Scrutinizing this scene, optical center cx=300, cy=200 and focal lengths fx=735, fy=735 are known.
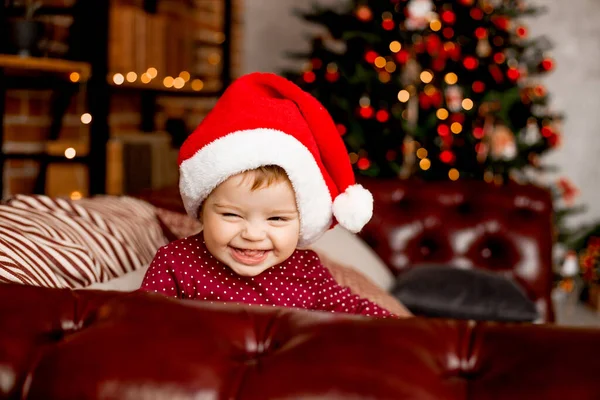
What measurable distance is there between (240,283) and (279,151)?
266 millimetres

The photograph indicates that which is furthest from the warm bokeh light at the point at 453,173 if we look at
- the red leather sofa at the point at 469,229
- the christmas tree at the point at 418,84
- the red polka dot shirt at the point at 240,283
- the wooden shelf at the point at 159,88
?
the red polka dot shirt at the point at 240,283

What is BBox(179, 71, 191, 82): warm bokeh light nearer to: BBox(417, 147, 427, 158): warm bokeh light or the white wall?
BBox(417, 147, 427, 158): warm bokeh light

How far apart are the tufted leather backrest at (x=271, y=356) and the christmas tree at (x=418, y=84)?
296 centimetres

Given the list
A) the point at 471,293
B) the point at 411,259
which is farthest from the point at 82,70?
the point at 471,293

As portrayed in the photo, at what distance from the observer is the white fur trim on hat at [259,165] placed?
1184mm

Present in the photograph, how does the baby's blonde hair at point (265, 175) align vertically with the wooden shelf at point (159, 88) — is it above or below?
below

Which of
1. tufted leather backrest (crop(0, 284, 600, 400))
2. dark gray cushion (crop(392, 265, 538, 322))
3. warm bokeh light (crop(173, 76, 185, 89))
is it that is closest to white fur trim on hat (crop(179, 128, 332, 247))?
tufted leather backrest (crop(0, 284, 600, 400))

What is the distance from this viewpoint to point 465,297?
2328 millimetres

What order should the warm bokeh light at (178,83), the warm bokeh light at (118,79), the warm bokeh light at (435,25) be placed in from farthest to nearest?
1. the warm bokeh light at (178,83)
2. the warm bokeh light at (435,25)
3. the warm bokeh light at (118,79)

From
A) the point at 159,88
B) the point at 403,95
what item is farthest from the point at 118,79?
the point at 403,95

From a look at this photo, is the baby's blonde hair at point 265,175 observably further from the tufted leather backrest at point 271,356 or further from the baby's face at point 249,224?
the tufted leather backrest at point 271,356

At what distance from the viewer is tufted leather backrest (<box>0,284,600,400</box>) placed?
690 millimetres

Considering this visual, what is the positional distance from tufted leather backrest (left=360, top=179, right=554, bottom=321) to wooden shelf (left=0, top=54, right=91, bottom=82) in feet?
3.68

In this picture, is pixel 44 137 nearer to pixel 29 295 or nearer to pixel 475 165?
pixel 475 165
